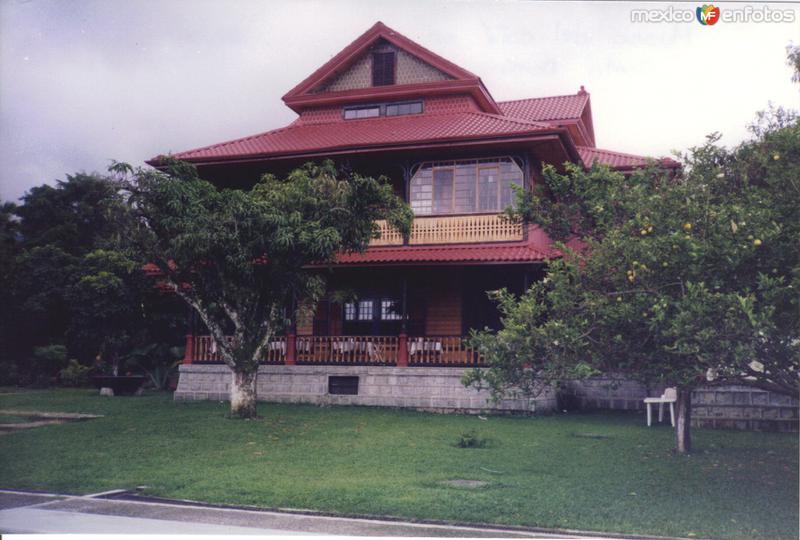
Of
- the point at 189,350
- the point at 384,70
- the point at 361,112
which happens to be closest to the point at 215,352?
the point at 189,350

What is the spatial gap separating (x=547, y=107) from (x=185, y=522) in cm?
1978

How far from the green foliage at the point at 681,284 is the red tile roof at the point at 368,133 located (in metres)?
8.84

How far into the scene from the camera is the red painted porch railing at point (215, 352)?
62.4ft

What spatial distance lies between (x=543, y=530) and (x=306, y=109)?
17.5m

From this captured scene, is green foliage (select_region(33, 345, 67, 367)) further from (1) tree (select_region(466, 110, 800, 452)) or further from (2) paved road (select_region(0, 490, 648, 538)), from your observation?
(1) tree (select_region(466, 110, 800, 452))

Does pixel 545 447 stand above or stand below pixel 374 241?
below

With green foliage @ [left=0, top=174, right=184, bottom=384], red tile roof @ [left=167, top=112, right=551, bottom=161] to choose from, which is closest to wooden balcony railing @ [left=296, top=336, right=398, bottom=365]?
green foliage @ [left=0, top=174, right=184, bottom=384]

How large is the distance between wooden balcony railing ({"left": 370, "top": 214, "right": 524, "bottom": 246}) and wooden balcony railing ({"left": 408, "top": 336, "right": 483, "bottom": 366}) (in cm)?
249

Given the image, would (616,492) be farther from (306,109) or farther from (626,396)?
(306,109)

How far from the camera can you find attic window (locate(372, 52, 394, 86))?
21.4 m

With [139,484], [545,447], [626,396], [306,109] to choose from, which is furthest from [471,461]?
[306,109]

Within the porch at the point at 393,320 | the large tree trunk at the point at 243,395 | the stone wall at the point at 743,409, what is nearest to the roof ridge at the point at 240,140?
the porch at the point at 393,320

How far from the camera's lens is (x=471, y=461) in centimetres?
1088

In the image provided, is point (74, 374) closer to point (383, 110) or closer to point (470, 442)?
point (383, 110)
